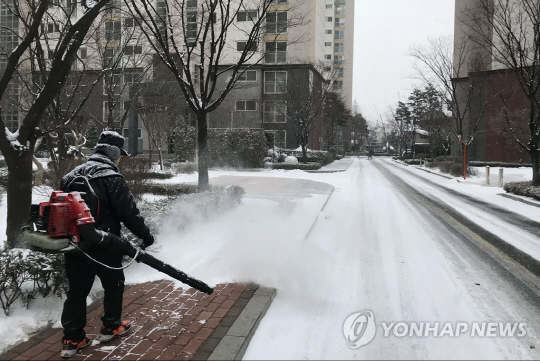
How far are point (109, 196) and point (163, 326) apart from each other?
1318mm

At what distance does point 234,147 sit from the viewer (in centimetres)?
2433

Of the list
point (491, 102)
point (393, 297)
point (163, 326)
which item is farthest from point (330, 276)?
point (491, 102)

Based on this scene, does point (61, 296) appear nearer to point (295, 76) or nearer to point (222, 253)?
point (222, 253)

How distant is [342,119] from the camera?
52.1 m

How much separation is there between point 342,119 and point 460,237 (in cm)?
4472

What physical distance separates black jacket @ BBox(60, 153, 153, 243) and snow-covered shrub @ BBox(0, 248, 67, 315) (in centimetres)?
111

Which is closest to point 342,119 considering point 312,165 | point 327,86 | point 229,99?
point 229,99

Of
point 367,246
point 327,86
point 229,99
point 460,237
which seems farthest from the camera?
point 229,99

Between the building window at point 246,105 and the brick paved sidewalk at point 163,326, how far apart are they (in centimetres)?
3504

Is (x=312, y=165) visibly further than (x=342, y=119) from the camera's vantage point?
No

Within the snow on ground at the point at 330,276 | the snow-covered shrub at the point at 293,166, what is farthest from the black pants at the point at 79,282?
the snow-covered shrub at the point at 293,166

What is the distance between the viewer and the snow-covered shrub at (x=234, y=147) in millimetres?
24188

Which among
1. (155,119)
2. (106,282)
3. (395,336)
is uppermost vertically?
(155,119)

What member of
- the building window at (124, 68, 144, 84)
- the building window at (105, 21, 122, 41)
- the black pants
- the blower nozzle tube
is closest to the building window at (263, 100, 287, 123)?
the building window at (124, 68, 144, 84)
